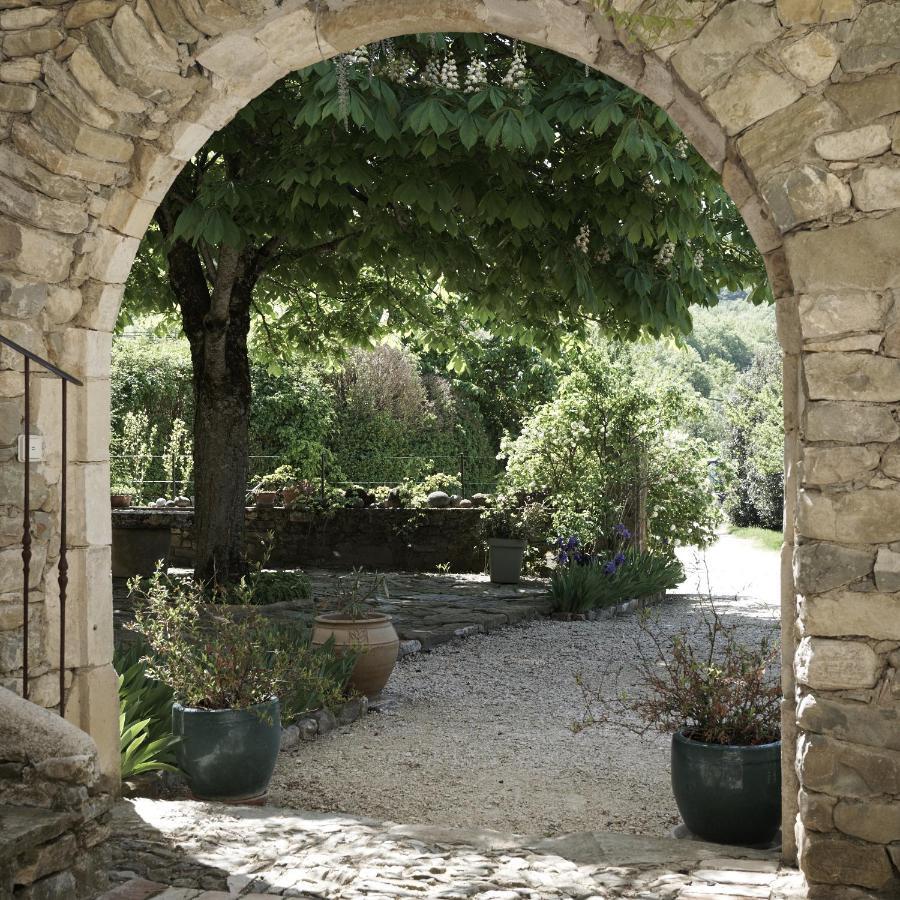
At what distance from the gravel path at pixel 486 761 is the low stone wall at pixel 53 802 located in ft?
5.06

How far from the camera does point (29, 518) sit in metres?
3.82

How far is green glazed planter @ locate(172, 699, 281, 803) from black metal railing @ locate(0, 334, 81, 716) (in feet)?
1.84

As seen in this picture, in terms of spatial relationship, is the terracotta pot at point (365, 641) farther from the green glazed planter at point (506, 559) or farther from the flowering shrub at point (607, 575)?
the green glazed planter at point (506, 559)

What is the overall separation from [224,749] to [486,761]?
54.3 inches

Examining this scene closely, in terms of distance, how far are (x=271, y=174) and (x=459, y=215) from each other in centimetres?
153

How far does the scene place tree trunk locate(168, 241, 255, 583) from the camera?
8.55 metres

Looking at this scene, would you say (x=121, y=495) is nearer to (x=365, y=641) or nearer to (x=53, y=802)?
(x=365, y=641)

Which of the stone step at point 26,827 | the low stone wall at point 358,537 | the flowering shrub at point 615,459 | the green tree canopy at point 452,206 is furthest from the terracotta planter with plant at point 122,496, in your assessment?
the stone step at point 26,827

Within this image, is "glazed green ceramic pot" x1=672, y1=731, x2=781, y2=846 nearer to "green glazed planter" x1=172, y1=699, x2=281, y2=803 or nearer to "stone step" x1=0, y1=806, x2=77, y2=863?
"green glazed planter" x1=172, y1=699, x2=281, y2=803

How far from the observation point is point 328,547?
40.9 feet

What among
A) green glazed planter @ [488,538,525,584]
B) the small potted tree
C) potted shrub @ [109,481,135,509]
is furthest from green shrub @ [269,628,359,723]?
potted shrub @ [109,481,135,509]

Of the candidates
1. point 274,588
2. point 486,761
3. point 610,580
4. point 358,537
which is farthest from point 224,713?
point 358,537

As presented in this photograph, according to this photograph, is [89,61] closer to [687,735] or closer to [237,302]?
[687,735]

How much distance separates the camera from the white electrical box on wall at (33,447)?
150 inches
